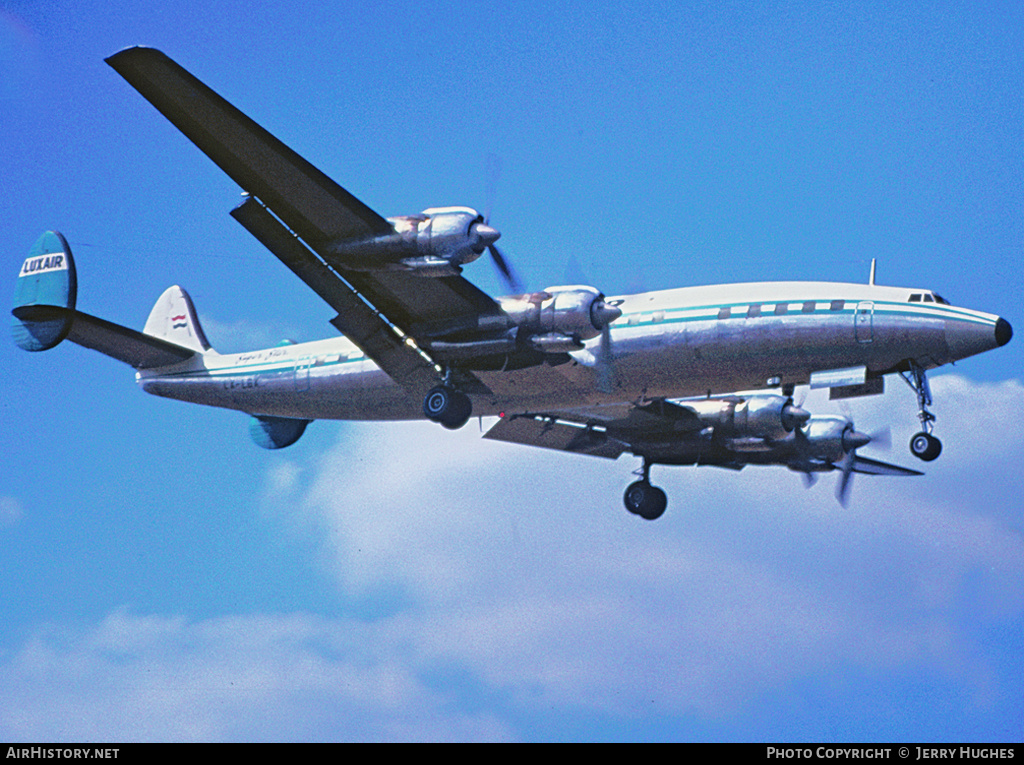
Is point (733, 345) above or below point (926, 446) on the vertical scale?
above

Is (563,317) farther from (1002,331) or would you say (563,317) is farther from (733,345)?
(1002,331)

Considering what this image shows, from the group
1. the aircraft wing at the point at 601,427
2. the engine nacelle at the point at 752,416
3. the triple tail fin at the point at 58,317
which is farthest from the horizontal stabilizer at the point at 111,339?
the engine nacelle at the point at 752,416

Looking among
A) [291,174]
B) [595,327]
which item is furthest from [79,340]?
[595,327]

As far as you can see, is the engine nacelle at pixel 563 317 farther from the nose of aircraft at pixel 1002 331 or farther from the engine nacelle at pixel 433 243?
the nose of aircraft at pixel 1002 331

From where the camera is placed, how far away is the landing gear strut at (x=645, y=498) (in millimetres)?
33719

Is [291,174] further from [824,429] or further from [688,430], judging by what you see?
[824,429]

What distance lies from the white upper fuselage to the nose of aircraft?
5 cm

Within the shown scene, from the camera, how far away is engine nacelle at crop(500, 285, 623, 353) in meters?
24.4

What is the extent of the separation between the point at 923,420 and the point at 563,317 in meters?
7.50

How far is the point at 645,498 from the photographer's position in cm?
3381

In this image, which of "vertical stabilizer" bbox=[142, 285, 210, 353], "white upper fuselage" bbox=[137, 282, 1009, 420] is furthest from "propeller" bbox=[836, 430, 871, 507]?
"vertical stabilizer" bbox=[142, 285, 210, 353]

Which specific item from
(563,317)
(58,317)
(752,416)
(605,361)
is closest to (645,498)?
(752,416)
